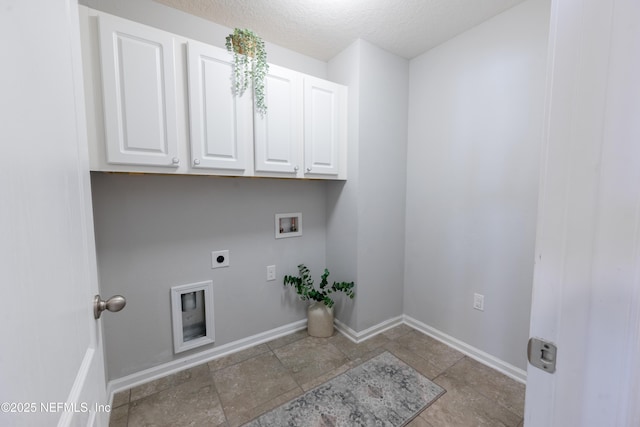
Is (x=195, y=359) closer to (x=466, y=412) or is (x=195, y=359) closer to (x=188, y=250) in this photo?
(x=188, y=250)

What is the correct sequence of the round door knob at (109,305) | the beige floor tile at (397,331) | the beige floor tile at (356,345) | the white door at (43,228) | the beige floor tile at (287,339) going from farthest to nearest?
the beige floor tile at (397,331) → the beige floor tile at (287,339) → the beige floor tile at (356,345) → the round door knob at (109,305) → the white door at (43,228)

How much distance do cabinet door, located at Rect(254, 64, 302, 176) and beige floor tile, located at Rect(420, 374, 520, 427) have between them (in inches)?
68.9

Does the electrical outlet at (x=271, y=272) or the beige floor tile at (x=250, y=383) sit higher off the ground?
the electrical outlet at (x=271, y=272)

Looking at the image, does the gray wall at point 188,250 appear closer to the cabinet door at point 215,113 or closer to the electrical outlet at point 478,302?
the cabinet door at point 215,113

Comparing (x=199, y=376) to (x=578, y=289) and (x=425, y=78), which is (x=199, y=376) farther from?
(x=425, y=78)

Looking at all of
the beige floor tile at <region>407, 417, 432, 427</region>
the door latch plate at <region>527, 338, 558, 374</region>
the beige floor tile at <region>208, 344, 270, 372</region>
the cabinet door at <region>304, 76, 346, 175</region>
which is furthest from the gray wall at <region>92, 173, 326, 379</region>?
the door latch plate at <region>527, 338, 558, 374</region>

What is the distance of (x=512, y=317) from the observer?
5.59 ft

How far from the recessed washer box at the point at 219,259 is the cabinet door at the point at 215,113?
0.69m

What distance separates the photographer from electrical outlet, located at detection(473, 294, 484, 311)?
186cm

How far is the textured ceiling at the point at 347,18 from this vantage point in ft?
5.18

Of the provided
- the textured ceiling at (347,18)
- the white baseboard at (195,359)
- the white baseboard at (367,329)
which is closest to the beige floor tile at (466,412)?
the white baseboard at (367,329)

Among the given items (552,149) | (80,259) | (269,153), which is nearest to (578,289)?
(552,149)

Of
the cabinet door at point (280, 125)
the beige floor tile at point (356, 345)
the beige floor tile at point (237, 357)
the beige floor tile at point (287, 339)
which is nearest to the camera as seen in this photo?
the cabinet door at point (280, 125)

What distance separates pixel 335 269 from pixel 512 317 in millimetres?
1344
